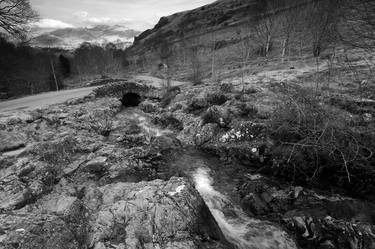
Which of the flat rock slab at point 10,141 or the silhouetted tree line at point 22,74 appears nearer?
the flat rock slab at point 10,141

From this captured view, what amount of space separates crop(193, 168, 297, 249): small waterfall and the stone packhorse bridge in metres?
17.2

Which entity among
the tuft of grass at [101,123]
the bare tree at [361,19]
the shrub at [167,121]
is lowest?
the shrub at [167,121]

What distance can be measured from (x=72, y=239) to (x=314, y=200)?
7408 mm

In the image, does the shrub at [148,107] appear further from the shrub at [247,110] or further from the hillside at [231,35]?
the hillside at [231,35]

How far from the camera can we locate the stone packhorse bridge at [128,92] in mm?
23484

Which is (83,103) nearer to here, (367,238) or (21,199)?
(21,199)

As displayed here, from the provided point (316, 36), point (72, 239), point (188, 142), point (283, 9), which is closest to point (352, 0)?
point (188, 142)

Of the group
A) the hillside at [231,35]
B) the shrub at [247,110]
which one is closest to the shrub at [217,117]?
the shrub at [247,110]

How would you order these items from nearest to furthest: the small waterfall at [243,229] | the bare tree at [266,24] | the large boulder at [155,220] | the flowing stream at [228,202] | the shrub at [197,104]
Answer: the large boulder at [155,220] → the small waterfall at [243,229] → the flowing stream at [228,202] → the shrub at [197,104] → the bare tree at [266,24]

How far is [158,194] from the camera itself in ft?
21.9

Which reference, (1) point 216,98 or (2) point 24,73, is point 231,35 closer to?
(2) point 24,73

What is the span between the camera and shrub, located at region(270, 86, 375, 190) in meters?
8.45

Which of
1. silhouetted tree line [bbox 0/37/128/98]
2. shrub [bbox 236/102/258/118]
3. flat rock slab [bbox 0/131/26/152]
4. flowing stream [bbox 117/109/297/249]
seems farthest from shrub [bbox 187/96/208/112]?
silhouetted tree line [bbox 0/37/128/98]

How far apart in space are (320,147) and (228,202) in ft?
12.3
